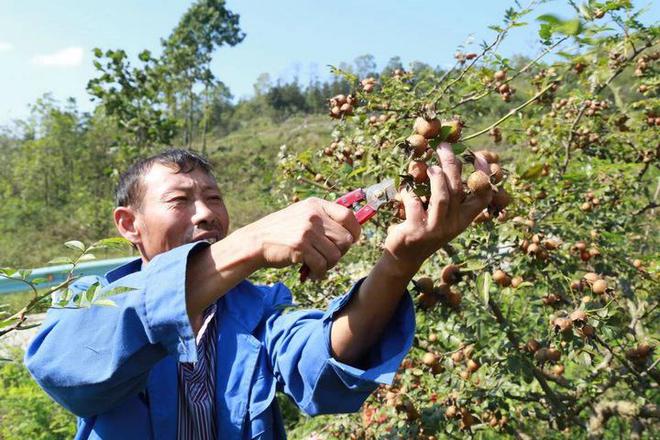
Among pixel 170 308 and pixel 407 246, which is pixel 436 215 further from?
pixel 170 308

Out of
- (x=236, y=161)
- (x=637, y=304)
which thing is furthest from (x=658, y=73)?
(x=236, y=161)

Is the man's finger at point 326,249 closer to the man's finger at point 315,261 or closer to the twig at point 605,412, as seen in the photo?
the man's finger at point 315,261

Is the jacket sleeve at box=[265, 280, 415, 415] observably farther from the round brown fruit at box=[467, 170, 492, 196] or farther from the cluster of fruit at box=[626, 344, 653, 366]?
the cluster of fruit at box=[626, 344, 653, 366]

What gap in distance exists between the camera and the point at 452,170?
90 centimetres

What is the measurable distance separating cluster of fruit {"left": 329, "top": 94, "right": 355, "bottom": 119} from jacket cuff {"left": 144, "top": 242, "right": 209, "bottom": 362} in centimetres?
122

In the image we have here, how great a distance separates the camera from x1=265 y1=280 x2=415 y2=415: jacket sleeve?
3.48ft

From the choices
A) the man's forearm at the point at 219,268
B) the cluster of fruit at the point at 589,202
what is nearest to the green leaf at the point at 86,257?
the man's forearm at the point at 219,268

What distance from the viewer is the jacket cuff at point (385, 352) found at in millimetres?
1049

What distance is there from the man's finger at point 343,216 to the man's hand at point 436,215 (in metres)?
0.07

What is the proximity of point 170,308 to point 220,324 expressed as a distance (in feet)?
1.76

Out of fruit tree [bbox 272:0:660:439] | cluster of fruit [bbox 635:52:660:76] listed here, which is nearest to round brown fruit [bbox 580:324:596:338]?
fruit tree [bbox 272:0:660:439]

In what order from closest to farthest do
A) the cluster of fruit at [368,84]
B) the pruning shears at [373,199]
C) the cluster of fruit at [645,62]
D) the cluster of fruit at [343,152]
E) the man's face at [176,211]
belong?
the pruning shears at [373,199]
the man's face at [176,211]
the cluster of fruit at [343,152]
the cluster of fruit at [368,84]
the cluster of fruit at [645,62]

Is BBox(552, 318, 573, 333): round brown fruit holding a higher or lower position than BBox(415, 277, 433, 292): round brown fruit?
lower

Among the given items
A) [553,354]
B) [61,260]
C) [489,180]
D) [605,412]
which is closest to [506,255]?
[553,354]
